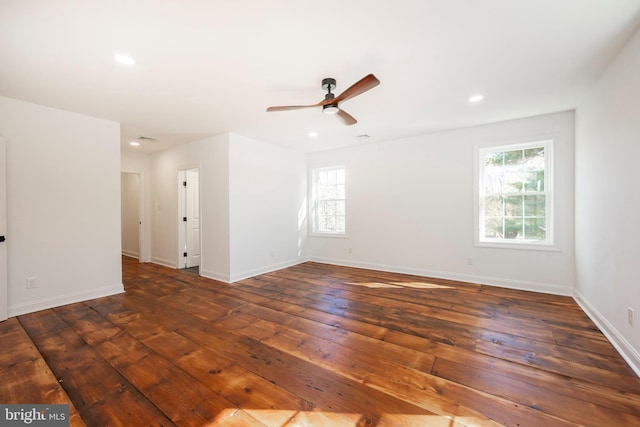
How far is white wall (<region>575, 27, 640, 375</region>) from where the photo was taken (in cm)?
208

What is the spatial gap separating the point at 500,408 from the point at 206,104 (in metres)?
3.97

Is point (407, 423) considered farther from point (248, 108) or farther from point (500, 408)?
point (248, 108)

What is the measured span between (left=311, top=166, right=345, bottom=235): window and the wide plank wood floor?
2543mm

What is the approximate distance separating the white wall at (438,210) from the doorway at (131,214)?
180 inches

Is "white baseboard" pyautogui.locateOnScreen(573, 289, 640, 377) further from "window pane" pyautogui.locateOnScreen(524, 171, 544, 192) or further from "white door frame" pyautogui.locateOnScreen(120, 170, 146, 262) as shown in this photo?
"white door frame" pyautogui.locateOnScreen(120, 170, 146, 262)

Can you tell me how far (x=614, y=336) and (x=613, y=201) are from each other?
123 cm

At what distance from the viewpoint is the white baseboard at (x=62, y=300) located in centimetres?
310

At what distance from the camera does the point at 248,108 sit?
3416 millimetres

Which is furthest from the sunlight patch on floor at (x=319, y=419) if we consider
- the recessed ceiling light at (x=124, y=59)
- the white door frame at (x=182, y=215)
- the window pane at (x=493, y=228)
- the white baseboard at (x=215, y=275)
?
the white door frame at (x=182, y=215)

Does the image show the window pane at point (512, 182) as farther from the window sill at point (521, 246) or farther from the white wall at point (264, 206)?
the white wall at point (264, 206)

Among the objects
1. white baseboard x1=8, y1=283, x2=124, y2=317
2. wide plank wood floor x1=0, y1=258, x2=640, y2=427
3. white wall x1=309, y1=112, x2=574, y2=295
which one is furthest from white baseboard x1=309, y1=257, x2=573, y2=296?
white baseboard x1=8, y1=283, x2=124, y2=317

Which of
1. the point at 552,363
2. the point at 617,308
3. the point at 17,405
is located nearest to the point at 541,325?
the point at 617,308

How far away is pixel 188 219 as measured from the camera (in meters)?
5.63

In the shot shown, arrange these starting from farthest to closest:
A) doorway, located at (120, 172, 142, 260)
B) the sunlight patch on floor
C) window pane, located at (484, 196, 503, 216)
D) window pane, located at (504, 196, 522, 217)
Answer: doorway, located at (120, 172, 142, 260) < window pane, located at (484, 196, 503, 216) < window pane, located at (504, 196, 522, 217) < the sunlight patch on floor
